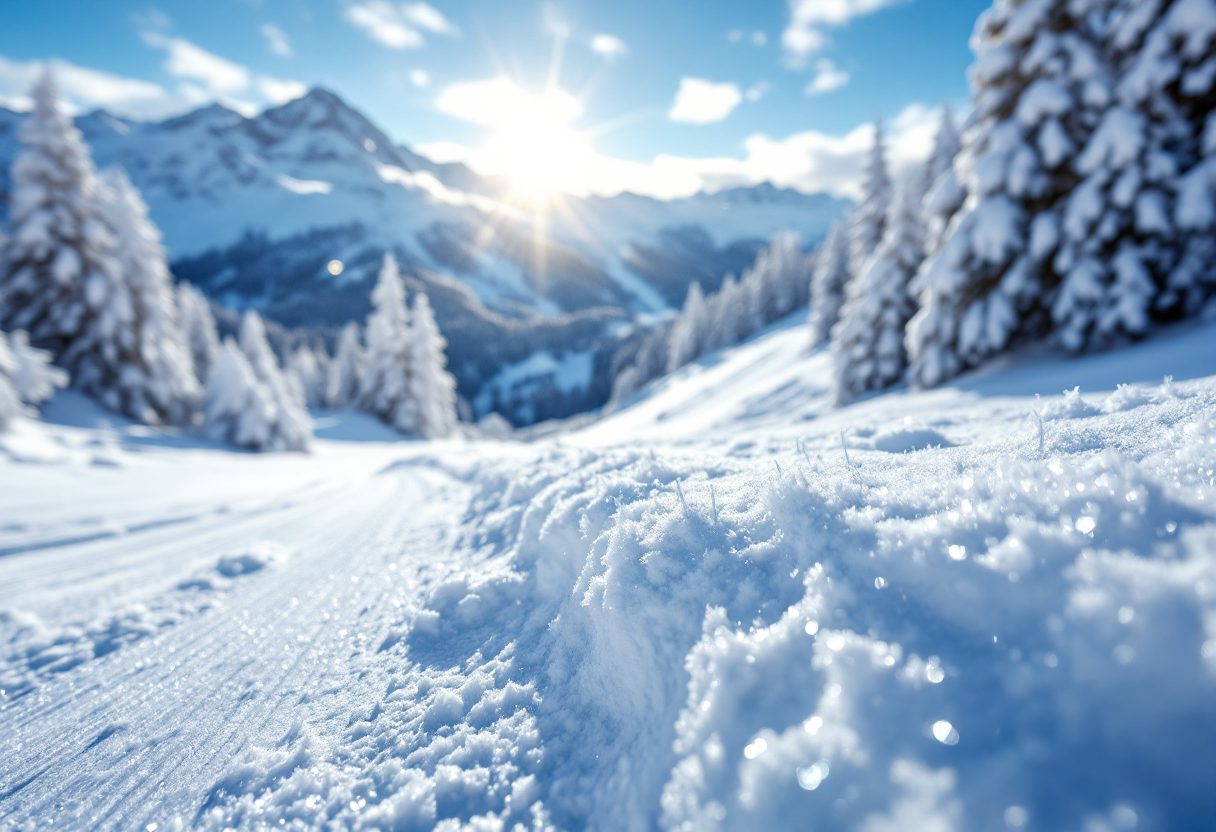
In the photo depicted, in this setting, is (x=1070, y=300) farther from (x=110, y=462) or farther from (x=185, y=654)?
(x=110, y=462)

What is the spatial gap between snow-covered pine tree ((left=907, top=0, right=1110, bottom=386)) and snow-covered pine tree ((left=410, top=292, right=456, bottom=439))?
943 inches

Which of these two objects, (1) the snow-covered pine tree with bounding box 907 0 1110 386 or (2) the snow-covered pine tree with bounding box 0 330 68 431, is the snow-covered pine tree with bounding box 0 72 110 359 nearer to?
(2) the snow-covered pine tree with bounding box 0 330 68 431

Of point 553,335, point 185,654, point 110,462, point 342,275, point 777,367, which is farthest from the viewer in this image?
point 342,275

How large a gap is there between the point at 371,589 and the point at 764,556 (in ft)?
10.1

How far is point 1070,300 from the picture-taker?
319 inches

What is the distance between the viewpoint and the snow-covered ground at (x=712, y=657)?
124cm

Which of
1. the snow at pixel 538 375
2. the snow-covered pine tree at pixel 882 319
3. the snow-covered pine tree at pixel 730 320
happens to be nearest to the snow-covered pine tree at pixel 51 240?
the snow-covered pine tree at pixel 882 319

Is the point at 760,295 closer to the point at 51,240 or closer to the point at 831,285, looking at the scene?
the point at 831,285

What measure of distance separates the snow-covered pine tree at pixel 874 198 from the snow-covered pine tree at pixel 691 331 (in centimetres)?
2397

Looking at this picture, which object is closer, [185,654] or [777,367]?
[185,654]

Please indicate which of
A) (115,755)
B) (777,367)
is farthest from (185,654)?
(777,367)

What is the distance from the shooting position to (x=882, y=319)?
14.0 meters

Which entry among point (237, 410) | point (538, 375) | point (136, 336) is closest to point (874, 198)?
point (237, 410)

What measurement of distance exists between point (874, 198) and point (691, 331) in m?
26.0
